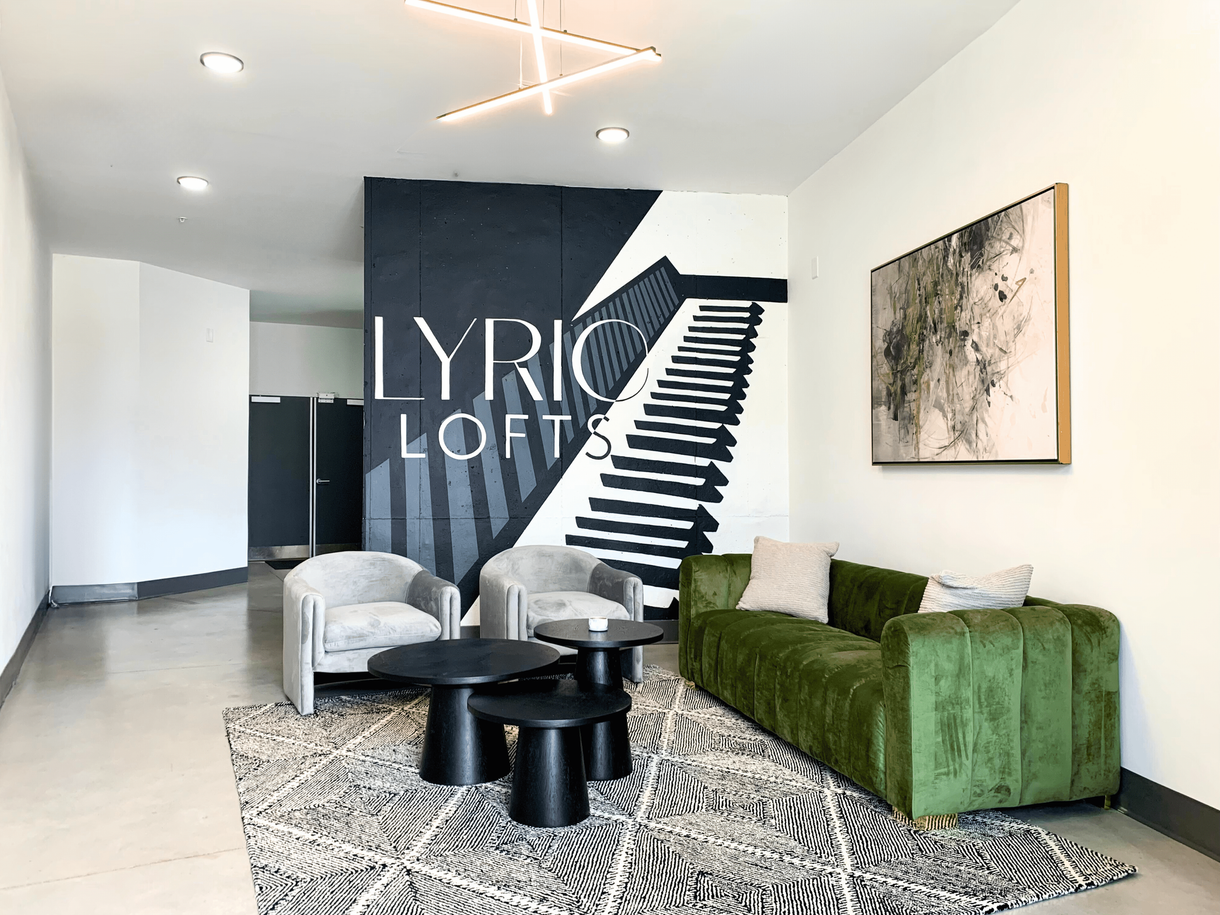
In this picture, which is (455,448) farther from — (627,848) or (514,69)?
(627,848)

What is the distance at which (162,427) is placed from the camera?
892cm

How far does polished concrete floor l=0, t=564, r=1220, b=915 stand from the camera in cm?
263

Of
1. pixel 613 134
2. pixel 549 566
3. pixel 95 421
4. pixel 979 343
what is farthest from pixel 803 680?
pixel 95 421

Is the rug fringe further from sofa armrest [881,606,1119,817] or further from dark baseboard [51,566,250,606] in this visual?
dark baseboard [51,566,250,606]

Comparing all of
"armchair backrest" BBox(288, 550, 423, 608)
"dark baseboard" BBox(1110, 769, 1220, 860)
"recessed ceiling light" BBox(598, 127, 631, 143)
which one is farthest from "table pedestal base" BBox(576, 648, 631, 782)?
"recessed ceiling light" BBox(598, 127, 631, 143)

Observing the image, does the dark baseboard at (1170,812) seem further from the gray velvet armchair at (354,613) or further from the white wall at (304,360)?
the white wall at (304,360)

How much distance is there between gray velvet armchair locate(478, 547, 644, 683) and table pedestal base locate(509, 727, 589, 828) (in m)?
1.75

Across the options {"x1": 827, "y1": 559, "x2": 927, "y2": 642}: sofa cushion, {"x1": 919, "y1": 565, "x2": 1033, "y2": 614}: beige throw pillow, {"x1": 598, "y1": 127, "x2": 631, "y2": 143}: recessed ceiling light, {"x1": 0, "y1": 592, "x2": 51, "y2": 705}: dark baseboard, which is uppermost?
{"x1": 598, "y1": 127, "x2": 631, "y2": 143}: recessed ceiling light

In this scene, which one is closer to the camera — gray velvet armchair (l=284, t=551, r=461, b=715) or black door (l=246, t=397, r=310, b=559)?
gray velvet armchair (l=284, t=551, r=461, b=715)

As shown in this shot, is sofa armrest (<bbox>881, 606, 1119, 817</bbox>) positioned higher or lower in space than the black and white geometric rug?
higher

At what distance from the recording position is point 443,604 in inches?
189

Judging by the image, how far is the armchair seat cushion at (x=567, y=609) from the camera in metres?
5.04

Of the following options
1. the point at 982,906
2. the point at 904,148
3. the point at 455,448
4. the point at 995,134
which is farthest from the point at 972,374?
the point at 455,448

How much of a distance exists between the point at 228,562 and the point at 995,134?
27.8 feet
